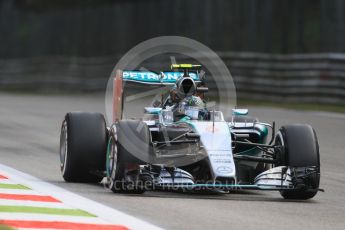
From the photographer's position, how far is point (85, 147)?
12492 millimetres

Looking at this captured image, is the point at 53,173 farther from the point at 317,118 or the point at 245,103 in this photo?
the point at 245,103

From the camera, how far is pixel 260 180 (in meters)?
11.5

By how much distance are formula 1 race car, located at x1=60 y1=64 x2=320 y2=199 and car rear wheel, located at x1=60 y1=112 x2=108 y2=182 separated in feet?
0.04

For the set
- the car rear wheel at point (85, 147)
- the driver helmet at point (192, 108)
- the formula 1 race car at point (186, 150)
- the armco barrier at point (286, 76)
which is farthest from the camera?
the armco barrier at point (286, 76)

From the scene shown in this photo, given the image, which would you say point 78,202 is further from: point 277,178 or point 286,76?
point 286,76

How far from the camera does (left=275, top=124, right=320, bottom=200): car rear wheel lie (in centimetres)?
1148

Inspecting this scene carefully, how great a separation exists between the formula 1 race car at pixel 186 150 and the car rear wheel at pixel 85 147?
0.04ft

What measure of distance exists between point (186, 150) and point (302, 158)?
1202 millimetres

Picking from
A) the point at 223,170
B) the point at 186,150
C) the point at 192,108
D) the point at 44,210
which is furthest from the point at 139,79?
the point at 44,210

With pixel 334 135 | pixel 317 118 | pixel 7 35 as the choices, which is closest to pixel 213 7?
pixel 317 118

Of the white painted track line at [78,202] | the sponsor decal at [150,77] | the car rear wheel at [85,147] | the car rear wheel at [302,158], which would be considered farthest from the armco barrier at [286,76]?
the car rear wheel at [302,158]

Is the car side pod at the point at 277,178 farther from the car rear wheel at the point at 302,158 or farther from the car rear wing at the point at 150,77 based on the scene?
the car rear wing at the point at 150,77

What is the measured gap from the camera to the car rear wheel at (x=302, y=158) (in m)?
11.5

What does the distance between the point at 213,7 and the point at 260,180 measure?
2279cm
